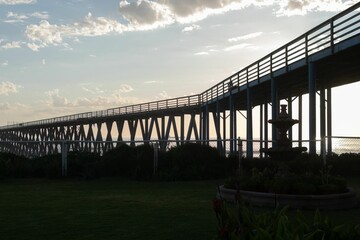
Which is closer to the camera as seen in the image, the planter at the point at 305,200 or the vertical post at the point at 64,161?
the planter at the point at 305,200

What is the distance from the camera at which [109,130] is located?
6250 centimetres

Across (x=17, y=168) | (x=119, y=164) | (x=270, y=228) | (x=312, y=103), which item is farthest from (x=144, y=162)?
(x=270, y=228)

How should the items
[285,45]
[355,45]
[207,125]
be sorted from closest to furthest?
[355,45] → [285,45] → [207,125]

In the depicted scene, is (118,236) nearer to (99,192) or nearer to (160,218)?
(160,218)

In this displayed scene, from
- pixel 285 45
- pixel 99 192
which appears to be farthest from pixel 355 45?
pixel 99 192

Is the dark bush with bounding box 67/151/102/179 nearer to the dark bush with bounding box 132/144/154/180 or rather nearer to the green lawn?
the dark bush with bounding box 132/144/154/180

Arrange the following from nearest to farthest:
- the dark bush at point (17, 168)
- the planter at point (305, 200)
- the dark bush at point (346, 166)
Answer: the planter at point (305, 200)
the dark bush at point (17, 168)
the dark bush at point (346, 166)

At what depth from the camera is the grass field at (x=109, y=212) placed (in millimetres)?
7562

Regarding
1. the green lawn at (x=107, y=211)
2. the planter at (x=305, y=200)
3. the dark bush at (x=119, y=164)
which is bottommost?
the green lawn at (x=107, y=211)

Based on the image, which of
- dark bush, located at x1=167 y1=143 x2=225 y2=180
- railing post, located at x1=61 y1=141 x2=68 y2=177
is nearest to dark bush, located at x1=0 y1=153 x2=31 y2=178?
railing post, located at x1=61 y1=141 x2=68 y2=177

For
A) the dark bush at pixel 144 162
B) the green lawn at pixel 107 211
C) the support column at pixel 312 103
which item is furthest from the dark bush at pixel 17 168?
the support column at pixel 312 103

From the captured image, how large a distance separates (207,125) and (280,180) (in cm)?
3334

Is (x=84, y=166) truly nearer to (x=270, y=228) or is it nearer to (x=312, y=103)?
(x=312, y=103)

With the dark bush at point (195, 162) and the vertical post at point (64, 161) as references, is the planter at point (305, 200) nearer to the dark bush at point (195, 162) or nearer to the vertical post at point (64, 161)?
the dark bush at point (195, 162)
